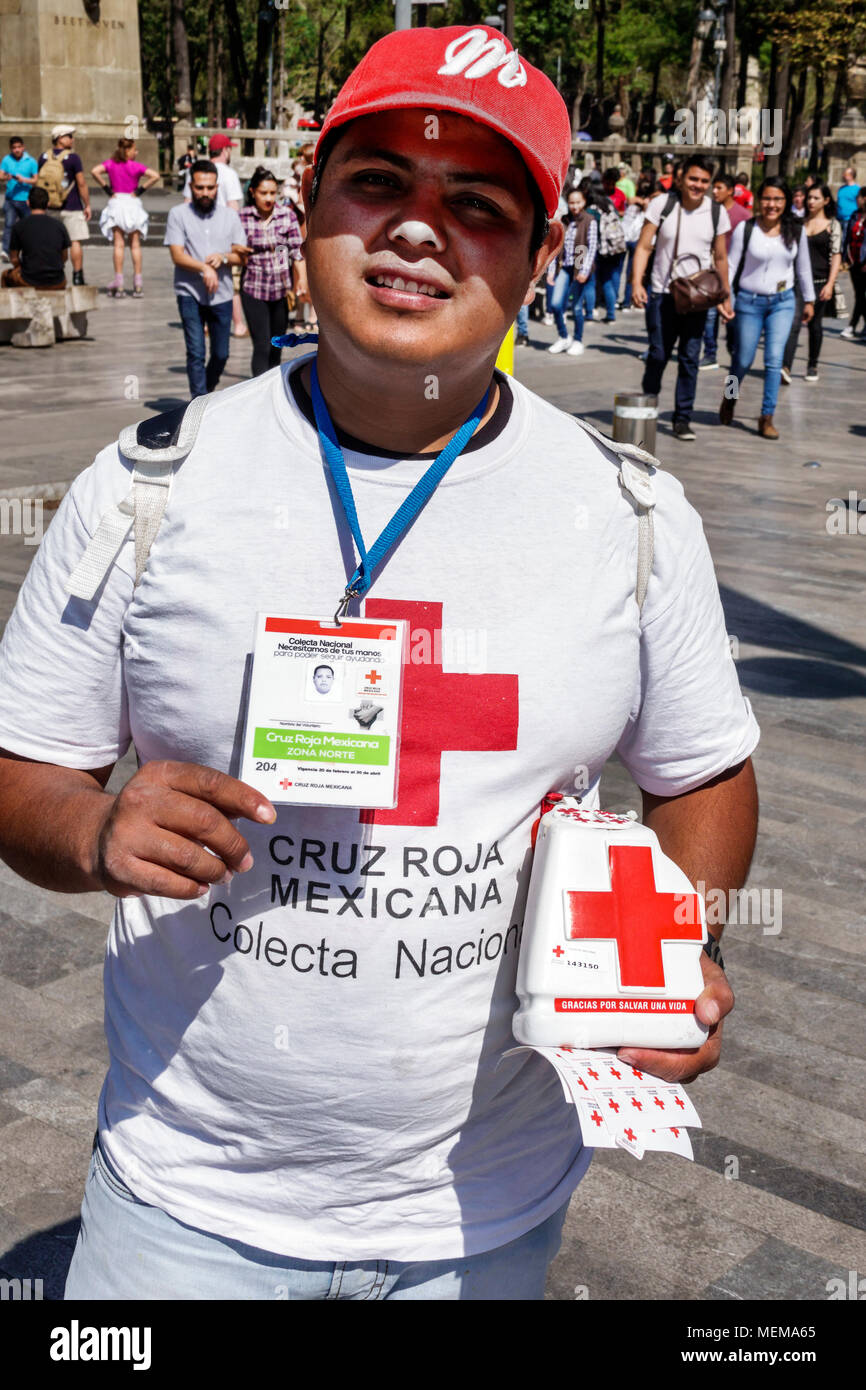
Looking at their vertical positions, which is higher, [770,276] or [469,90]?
[469,90]

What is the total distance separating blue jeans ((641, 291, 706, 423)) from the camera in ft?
40.0

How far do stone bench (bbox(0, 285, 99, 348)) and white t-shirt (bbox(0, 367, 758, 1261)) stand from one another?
15.4m

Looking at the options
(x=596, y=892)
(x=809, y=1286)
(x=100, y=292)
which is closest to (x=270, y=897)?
(x=596, y=892)

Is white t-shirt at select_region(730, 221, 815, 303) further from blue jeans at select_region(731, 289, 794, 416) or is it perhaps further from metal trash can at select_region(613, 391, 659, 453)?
metal trash can at select_region(613, 391, 659, 453)

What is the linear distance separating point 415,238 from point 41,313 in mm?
15680

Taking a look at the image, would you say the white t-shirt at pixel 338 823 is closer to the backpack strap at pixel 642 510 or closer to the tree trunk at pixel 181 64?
the backpack strap at pixel 642 510

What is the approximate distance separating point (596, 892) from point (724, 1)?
44.6m

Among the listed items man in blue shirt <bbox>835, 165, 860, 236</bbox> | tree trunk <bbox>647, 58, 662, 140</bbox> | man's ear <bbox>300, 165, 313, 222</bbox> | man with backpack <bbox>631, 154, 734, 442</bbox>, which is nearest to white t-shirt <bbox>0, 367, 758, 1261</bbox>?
man's ear <bbox>300, 165, 313, 222</bbox>

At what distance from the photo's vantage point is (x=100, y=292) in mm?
21922

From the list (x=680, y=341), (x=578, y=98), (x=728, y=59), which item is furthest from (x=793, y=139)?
(x=680, y=341)

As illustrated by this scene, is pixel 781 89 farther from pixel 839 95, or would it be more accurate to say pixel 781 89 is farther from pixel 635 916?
pixel 635 916

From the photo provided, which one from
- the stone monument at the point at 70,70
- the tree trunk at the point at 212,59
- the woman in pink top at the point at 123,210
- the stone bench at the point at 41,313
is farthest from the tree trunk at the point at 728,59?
the tree trunk at the point at 212,59

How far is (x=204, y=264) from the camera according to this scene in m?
11.8
